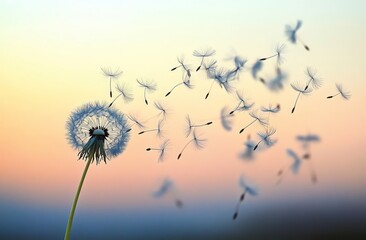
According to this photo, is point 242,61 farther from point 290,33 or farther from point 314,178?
point 314,178

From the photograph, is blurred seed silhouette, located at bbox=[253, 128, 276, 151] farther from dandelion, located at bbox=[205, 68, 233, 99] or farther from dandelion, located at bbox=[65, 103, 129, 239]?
dandelion, located at bbox=[65, 103, 129, 239]

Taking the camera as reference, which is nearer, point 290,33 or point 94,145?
point 94,145

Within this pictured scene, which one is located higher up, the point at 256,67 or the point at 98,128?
the point at 256,67

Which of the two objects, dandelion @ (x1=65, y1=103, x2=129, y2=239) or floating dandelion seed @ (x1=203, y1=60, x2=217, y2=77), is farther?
floating dandelion seed @ (x1=203, y1=60, x2=217, y2=77)

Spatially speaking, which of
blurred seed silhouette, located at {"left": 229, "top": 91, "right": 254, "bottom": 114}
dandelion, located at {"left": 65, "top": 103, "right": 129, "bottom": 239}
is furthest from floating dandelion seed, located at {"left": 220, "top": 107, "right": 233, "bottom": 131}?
dandelion, located at {"left": 65, "top": 103, "right": 129, "bottom": 239}

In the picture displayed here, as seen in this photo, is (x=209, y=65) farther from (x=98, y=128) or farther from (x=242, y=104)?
(x=98, y=128)

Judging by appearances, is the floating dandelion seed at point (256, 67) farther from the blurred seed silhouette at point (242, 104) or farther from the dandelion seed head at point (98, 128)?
the dandelion seed head at point (98, 128)

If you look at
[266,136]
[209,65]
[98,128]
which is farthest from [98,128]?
[266,136]

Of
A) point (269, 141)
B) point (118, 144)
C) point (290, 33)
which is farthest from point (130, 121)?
point (290, 33)

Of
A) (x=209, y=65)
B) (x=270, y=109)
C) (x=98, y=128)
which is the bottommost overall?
(x=98, y=128)
